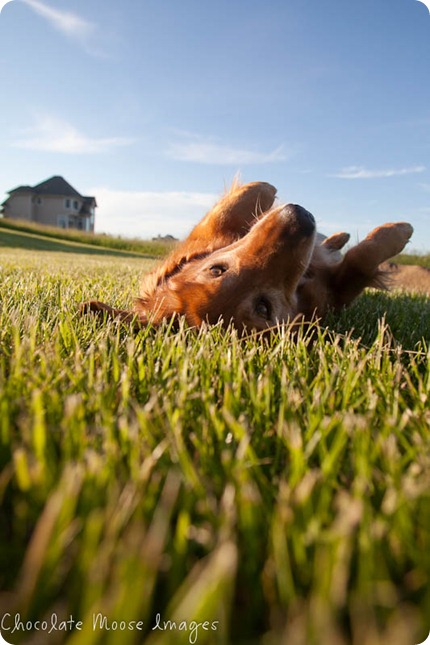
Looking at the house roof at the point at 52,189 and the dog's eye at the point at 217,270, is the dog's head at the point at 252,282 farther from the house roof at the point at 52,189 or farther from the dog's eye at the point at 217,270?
the house roof at the point at 52,189

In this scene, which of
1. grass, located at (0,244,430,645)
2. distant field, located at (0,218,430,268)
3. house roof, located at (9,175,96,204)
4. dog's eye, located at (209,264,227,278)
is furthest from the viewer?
house roof, located at (9,175,96,204)

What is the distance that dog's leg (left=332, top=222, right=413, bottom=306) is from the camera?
121 inches

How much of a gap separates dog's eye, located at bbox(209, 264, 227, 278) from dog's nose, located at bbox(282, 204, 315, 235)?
0.40 meters

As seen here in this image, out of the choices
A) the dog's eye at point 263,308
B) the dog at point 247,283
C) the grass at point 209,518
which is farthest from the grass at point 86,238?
the grass at point 209,518

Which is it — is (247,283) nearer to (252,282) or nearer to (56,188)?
(252,282)

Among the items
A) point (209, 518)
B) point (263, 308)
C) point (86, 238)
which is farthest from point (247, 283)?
point (86, 238)

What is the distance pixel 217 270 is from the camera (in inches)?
90.6

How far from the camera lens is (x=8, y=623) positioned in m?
0.56

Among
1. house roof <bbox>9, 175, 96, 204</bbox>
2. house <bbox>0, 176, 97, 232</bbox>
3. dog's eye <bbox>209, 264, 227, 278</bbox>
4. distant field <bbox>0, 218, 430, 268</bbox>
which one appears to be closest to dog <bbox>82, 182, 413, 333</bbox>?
dog's eye <bbox>209, 264, 227, 278</bbox>

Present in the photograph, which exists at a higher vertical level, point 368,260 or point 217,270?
point 368,260

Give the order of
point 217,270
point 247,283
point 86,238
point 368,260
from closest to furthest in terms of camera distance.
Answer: point 247,283
point 217,270
point 368,260
point 86,238

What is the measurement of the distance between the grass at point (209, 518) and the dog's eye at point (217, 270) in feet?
3.84

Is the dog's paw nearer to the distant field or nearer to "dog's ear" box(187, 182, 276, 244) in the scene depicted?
"dog's ear" box(187, 182, 276, 244)

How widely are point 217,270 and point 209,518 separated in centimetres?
173
